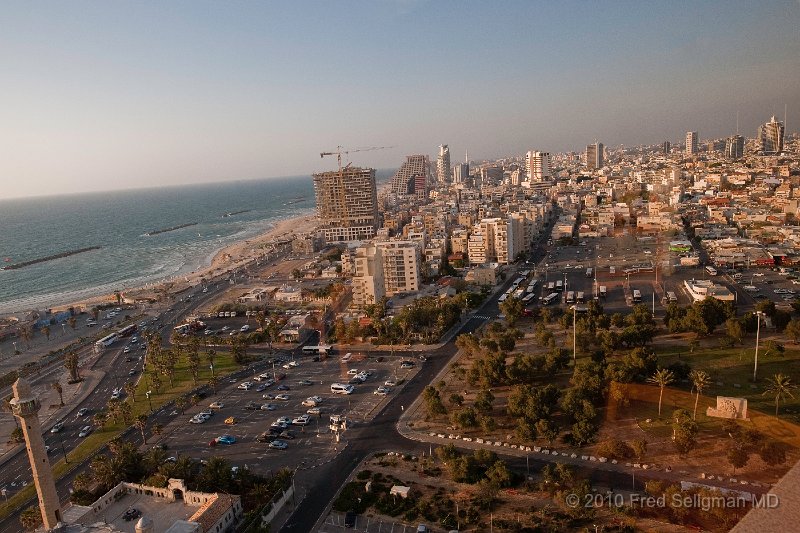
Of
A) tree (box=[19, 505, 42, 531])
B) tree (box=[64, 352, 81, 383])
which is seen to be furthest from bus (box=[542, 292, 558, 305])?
tree (box=[19, 505, 42, 531])

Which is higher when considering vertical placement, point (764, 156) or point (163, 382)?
point (764, 156)

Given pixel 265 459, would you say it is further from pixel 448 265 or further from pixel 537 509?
pixel 448 265

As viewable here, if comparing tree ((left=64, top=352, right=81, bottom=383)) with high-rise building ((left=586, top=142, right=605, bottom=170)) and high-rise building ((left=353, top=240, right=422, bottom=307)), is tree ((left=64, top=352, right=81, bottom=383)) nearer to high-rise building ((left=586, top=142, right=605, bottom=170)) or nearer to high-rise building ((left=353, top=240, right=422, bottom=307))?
high-rise building ((left=353, top=240, right=422, bottom=307))

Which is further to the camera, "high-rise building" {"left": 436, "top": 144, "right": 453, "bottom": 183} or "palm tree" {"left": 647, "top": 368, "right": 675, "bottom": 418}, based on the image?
"high-rise building" {"left": 436, "top": 144, "right": 453, "bottom": 183}

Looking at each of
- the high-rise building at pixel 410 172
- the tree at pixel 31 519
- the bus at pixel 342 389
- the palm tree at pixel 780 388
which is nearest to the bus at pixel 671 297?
the palm tree at pixel 780 388

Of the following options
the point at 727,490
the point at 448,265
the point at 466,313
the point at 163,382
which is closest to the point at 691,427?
the point at 727,490

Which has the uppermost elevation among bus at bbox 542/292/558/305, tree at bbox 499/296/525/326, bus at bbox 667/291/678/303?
tree at bbox 499/296/525/326
